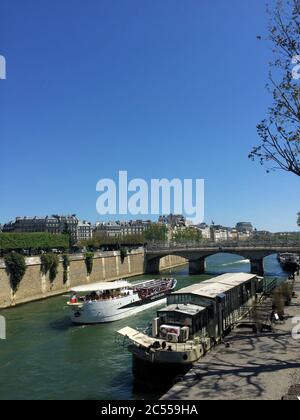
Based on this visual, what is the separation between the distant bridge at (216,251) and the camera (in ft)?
244

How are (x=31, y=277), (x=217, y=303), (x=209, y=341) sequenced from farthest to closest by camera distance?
(x=31, y=277), (x=217, y=303), (x=209, y=341)

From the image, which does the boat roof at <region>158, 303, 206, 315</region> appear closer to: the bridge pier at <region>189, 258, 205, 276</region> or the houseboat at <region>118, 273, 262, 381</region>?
the houseboat at <region>118, 273, 262, 381</region>

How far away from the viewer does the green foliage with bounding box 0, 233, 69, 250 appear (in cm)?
6133

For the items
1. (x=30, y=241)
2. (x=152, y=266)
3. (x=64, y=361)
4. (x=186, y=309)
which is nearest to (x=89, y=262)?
(x=30, y=241)

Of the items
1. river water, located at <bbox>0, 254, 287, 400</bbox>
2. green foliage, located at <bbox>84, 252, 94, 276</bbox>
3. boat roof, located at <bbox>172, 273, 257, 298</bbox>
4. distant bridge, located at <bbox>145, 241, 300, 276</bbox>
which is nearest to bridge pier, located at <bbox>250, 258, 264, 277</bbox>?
distant bridge, located at <bbox>145, 241, 300, 276</bbox>

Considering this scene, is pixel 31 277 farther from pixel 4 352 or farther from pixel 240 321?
pixel 240 321

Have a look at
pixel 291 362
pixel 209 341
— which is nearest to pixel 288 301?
pixel 209 341

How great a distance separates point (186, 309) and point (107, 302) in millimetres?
14456

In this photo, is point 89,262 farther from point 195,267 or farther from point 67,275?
point 195,267

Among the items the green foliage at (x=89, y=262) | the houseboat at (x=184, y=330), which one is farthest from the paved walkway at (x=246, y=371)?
the green foliage at (x=89, y=262)

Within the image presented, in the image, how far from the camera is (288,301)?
32.2 meters

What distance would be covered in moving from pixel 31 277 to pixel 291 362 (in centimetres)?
3636

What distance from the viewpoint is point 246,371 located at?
56.1 ft
